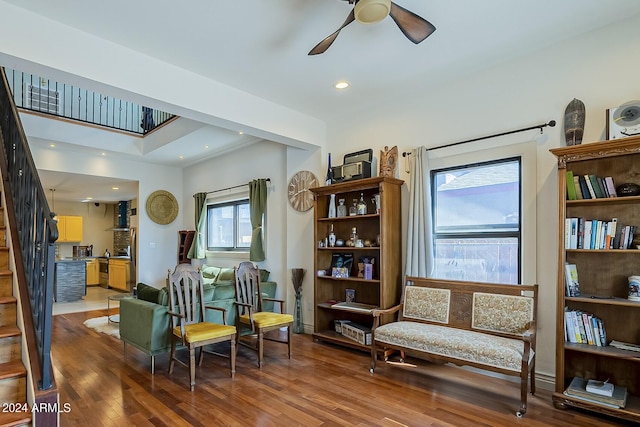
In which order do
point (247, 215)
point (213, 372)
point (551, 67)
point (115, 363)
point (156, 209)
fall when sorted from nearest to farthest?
point (551, 67), point (213, 372), point (115, 363), point (247, 215), point (156, 209)

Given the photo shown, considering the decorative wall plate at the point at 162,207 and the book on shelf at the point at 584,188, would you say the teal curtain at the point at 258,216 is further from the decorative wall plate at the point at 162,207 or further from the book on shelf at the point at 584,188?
the book on shelf at the point at 584,188

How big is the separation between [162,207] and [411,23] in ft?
22.5

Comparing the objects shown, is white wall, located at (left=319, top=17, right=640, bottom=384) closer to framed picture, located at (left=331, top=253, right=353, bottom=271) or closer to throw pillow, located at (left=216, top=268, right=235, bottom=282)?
framed picture, located at (left=331, top=253, right=353, bottom=271)

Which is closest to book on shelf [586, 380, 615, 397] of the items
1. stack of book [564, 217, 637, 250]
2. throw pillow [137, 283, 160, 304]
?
stack of book [564, 217, 637, 250]

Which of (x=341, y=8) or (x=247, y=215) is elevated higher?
(x=341, y=8)

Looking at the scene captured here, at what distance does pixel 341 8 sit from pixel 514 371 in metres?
3.00

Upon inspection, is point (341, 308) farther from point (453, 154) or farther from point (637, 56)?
point (637, 56)

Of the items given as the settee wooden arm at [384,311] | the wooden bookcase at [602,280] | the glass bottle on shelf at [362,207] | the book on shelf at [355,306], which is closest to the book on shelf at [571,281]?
the wooden bookcase at [602,280]

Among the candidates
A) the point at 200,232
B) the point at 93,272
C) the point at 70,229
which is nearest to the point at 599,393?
the point at 200,232

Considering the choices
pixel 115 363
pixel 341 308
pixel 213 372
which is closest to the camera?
pixel 213 372

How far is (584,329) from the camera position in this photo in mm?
2785

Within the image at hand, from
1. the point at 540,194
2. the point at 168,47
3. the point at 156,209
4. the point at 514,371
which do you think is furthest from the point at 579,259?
the point at 156,209

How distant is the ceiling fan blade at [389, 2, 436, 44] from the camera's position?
2.23 meters

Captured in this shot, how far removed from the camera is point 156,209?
7656mm
